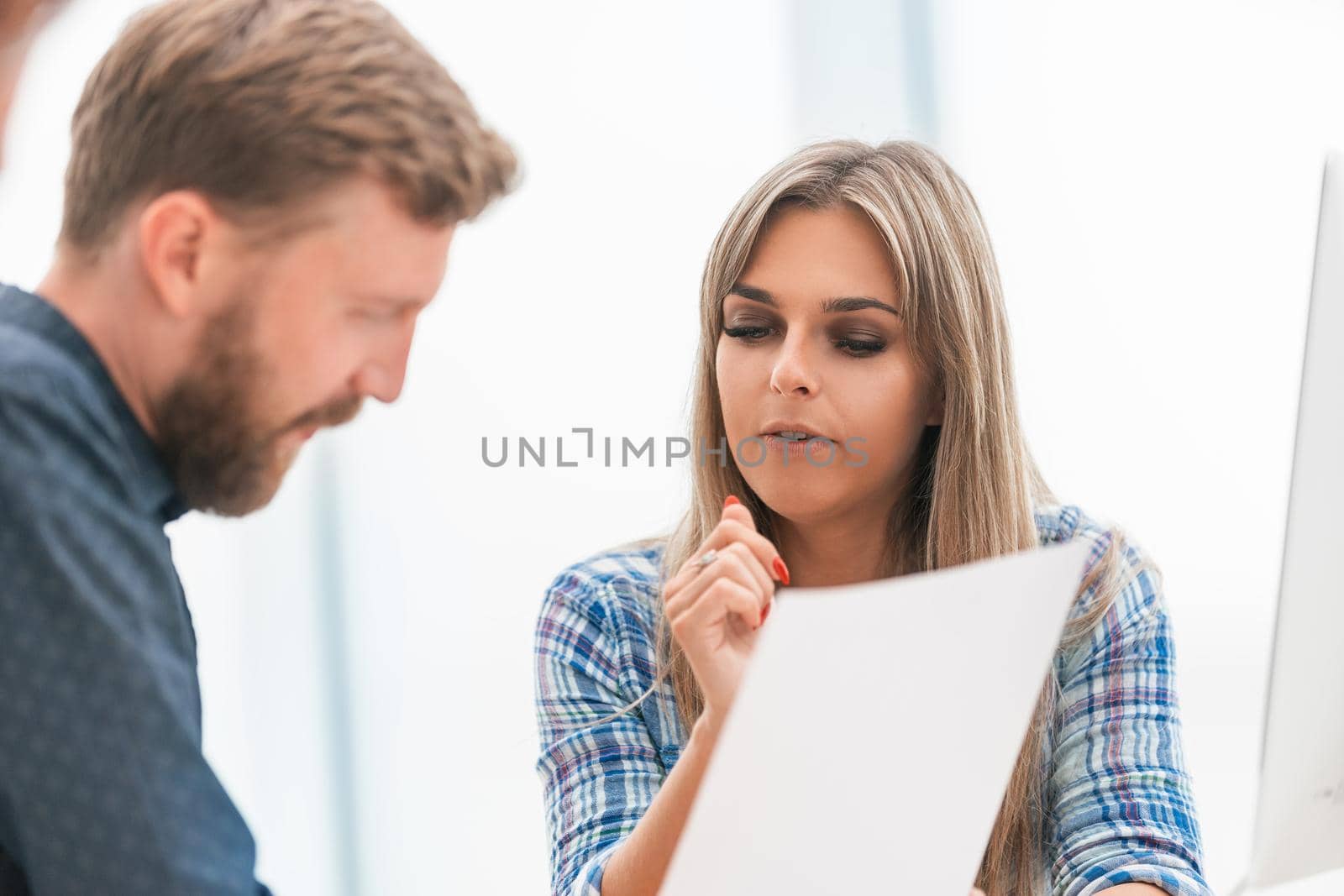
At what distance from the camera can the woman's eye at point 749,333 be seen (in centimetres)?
129

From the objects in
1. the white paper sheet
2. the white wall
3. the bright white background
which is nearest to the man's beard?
the white paper sheet

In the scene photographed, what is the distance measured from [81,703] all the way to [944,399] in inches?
36.2

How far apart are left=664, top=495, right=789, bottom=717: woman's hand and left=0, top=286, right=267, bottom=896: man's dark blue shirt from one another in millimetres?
389

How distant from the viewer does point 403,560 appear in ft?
7.51

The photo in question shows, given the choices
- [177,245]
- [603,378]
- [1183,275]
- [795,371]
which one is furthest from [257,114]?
[1183,275]

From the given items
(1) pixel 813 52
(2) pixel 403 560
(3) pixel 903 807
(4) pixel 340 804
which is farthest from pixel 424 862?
(3) pixel 903 807

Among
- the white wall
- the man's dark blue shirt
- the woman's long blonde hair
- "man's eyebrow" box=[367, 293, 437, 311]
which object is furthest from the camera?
the white wall

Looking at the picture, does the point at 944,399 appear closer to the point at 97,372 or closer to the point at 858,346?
the point at 858,346

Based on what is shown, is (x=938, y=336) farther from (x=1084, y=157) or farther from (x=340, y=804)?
(x=340, y=804)

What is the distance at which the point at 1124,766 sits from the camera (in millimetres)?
1201

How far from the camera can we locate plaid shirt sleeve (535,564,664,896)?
1208mm

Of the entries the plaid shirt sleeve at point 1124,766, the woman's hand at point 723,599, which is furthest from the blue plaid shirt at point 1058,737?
the woman's hand at point 723,599

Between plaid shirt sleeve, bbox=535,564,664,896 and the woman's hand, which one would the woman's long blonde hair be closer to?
plaid shirt sleeve, bbox=535,564,664,896

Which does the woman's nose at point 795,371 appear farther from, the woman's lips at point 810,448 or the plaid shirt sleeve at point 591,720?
the plaid shirt sleeve at point 591,720
